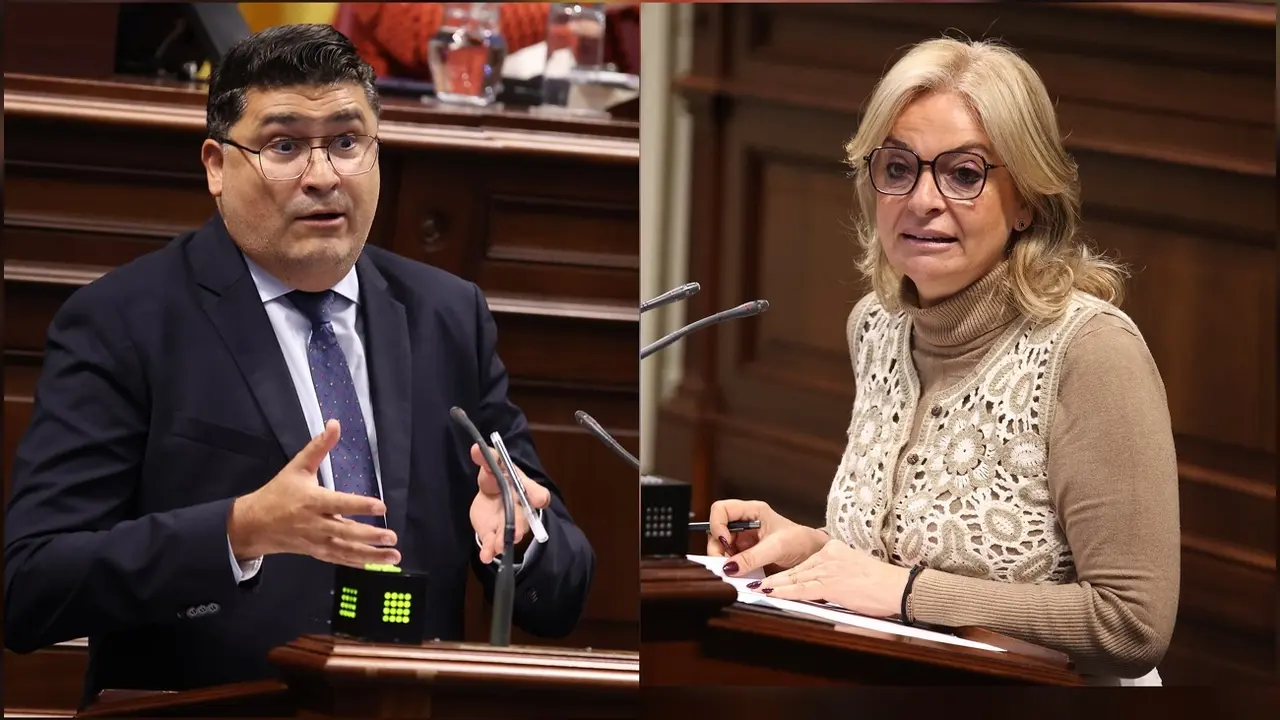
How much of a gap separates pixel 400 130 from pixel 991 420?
3.12ft

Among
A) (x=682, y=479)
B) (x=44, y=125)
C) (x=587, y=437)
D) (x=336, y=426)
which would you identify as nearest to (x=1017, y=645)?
(x=682, y=479)

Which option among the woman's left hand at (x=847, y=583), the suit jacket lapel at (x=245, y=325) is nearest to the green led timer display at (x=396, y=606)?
the suit jacket lapel at (x=245, y=325)

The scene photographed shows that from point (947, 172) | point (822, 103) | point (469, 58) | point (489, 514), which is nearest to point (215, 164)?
point (469, 58)

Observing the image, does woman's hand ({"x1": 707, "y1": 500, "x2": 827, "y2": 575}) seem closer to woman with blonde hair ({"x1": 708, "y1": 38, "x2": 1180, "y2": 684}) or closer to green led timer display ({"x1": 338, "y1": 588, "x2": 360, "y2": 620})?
woman with blonde hair ({"x1": 708, "y1": 38, "x2": 1180, "y2": 684})

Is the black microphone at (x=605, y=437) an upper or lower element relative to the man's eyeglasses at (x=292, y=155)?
lower

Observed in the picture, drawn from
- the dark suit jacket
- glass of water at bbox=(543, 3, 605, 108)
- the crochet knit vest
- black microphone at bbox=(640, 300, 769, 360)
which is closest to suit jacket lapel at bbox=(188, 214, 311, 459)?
the dark suit jacket

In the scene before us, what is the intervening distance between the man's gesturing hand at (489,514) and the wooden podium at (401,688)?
0.47 feet

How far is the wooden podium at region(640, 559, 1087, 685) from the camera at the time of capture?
1.98 meters

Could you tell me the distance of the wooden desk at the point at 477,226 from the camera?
6.79 feet

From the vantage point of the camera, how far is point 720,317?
217 centimetres

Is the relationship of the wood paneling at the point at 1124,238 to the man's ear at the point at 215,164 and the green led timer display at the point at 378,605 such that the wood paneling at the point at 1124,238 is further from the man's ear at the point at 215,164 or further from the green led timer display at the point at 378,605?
the man's ear at the point at 215,164

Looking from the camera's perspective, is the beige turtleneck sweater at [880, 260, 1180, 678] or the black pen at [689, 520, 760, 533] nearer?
the beige turtleneck sweater at [880, 260, 1180, 678]

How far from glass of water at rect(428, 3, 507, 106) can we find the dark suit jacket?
468 millimetres

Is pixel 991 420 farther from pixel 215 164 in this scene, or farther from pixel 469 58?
pixel 215 164
